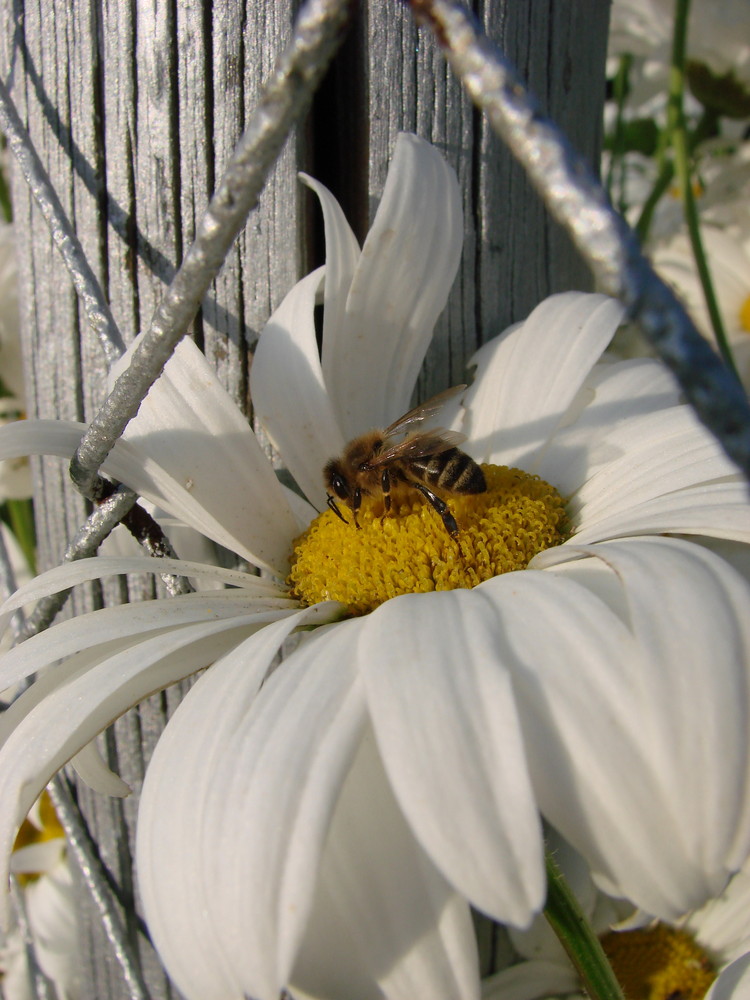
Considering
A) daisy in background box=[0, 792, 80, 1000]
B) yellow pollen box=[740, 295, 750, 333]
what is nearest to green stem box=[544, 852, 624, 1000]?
daisy in background box=[0, 792, 80, 1000]

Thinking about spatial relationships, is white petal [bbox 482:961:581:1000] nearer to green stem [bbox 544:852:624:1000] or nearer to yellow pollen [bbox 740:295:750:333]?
green stem [bbox 544:852:624:1000]

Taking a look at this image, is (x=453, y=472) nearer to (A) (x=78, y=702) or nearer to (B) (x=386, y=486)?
(B) (x=386, y=486)

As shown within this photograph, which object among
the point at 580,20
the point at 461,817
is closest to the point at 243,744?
the point at 461,817

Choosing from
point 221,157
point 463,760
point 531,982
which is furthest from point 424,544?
point 531,982

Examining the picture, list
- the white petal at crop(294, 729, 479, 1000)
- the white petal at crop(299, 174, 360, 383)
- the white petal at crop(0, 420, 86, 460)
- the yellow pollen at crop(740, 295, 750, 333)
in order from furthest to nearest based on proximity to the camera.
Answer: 1. the yellow pollen at crop(740, 295, 750, 333)
2. the white petal at crop(299, 174, 360, 383)
3. the white petal at crop(0, 420, 86, 460)
4. the white petal at crop(294, 729, 479, 1000)

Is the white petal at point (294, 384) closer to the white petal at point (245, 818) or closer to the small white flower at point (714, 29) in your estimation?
the white petal at point (245, 818)

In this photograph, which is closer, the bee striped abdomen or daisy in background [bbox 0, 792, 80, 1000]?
the bee striped abdomen

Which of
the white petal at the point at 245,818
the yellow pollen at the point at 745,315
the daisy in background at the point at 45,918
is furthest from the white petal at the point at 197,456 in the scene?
the yellow pollen at the point at 745,315

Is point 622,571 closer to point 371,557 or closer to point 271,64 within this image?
point 371,557
